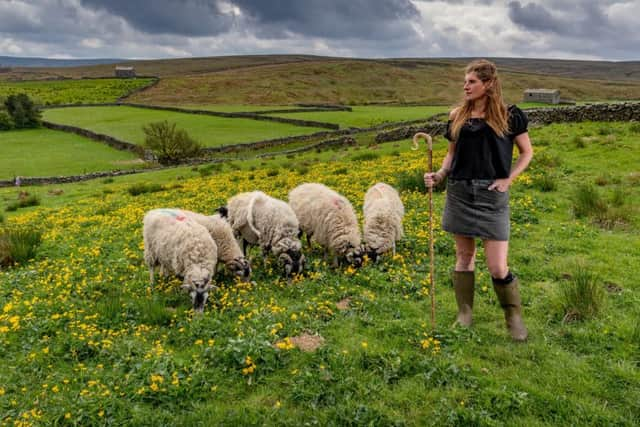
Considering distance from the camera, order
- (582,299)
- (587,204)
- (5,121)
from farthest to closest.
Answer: (5,121) → (587,204) → (582,299)

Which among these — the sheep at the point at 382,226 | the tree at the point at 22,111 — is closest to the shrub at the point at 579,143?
the sheep at the point at 382,226

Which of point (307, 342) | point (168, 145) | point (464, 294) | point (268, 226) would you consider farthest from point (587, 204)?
point (168, 145)

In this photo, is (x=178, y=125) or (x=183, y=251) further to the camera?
(x=178, y=125)

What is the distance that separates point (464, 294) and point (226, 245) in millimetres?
4937

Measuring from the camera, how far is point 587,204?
36.9ft

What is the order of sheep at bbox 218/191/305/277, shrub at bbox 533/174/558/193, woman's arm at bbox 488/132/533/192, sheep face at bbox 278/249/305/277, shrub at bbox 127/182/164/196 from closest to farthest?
woman's arm at bbox 488/132/533/192 → sheep face at bbox 278/249/305/277 → sheep at bbox 218/191/305/277 → shrub at bbox 533/174/558/193 → shrub at bbox 127/182/164/196

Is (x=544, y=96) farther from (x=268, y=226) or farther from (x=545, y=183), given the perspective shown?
(x=268, y=226)

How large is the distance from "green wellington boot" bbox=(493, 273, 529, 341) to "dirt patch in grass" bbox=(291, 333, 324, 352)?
8.66 ft

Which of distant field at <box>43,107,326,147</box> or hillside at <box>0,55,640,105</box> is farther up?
hillside at <box>0,55,640,105</box>

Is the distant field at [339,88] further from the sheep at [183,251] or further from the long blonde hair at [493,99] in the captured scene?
the long blonde hair at [493,99]

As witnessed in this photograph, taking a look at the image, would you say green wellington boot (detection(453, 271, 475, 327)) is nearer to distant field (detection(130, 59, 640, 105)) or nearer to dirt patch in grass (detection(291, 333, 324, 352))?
dirt patch in grass (detection(291, 333, 324, 352))

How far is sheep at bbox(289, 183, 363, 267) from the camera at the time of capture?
9398 mm

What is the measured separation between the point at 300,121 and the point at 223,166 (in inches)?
1181

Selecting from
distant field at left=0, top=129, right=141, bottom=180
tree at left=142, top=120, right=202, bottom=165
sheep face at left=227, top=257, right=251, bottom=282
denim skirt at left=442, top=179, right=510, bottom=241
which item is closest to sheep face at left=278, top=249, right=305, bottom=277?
sheep face at left=227, top=257, right=251, bottom=282
